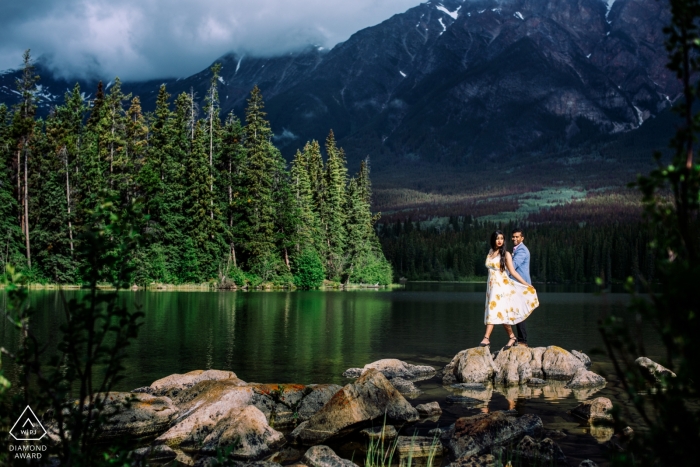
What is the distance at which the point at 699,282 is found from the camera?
258cm

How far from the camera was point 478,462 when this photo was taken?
7781 millimetres

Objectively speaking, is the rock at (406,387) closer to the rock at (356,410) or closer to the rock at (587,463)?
the rock at (356,410)

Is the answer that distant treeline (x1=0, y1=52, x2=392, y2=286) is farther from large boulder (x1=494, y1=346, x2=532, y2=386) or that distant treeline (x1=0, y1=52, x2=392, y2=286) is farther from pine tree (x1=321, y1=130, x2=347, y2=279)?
large boulder (x1=494, y1=346, x2=532, y2=386)

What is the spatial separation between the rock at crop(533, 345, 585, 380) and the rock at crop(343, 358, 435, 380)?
2.88m

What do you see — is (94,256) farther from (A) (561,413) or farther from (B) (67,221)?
(B) (67,221)

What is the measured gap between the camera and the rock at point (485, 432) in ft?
29.3

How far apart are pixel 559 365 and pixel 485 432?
7.08 metres

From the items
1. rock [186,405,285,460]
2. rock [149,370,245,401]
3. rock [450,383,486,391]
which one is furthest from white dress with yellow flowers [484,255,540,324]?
rock [186,405,285,460]

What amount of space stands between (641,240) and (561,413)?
14430 centimetres

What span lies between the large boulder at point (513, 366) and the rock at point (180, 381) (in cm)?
636

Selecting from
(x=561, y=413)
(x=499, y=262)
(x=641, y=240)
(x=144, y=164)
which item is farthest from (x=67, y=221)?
(x=641, y=240)

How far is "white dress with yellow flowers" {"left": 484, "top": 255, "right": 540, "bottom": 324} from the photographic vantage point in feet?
52.1

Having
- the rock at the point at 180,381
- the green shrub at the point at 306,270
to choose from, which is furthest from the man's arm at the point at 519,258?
the green shrub at the point at 306,270

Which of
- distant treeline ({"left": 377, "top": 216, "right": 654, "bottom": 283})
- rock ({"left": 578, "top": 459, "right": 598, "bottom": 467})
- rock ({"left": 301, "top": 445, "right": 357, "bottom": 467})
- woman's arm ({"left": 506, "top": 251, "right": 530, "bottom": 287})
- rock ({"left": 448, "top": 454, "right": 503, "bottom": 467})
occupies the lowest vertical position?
rock ({"left": 301, "top": 445, "right": 357, "bottom": 467})
